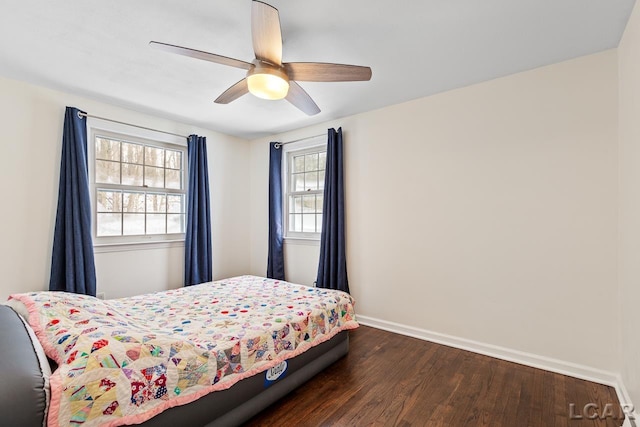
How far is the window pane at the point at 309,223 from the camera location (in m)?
4.11

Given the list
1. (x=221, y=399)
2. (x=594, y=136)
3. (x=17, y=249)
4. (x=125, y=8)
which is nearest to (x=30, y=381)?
(x=221, y=399)

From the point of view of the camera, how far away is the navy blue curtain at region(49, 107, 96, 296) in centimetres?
278

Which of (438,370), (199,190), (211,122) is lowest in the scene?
(438,370)

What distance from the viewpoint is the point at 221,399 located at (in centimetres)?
158

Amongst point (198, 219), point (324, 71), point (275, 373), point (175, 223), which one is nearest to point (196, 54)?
point (324, 71)

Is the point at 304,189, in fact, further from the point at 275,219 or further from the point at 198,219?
the point at 198,219

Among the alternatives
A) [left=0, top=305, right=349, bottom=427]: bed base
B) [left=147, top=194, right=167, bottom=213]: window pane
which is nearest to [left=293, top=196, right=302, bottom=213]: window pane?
[left=147, top=194, right=167, bottom=213]: window pane

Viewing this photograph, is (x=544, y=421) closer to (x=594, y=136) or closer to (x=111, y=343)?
(x=594, y=136)

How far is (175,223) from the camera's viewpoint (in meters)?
3.89

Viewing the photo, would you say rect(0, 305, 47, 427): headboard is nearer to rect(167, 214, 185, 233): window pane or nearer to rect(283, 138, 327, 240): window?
rect(167, 214, 185, 233): window pane

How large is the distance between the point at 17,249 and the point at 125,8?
2.41 m

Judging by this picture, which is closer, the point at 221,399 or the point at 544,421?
the point at 221,399

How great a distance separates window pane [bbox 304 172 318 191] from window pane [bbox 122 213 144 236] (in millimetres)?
2136

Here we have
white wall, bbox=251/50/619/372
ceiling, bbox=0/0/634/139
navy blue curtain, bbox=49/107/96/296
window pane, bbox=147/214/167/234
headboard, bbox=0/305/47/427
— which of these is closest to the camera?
headboard, bbox=0/305/47/427
